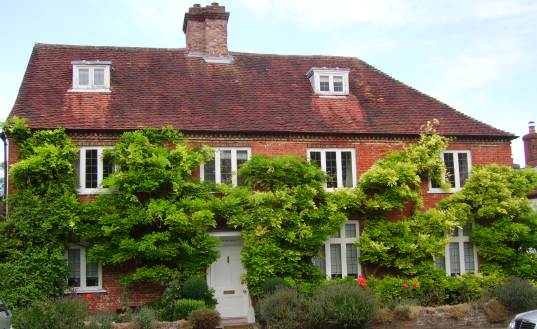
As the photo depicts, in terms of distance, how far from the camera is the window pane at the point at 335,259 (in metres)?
20.0

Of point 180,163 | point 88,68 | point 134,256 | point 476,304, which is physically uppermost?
point 88,68

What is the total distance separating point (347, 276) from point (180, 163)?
20.4ft

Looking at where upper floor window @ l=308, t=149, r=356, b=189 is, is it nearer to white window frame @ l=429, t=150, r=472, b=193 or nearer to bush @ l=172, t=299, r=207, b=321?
white window frame @ l=429, t=150, r=472, b=193

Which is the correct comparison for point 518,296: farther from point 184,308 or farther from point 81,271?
point 81,271

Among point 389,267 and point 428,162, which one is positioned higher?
point 428,162

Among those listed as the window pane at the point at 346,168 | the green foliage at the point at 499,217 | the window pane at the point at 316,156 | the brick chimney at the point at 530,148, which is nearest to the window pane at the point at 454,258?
the green foliage at the point at 499,217

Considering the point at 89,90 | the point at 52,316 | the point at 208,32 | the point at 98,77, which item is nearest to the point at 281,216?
the point at 52,316

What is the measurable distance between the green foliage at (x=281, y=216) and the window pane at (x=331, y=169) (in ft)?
3.20

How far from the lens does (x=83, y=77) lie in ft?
68.0

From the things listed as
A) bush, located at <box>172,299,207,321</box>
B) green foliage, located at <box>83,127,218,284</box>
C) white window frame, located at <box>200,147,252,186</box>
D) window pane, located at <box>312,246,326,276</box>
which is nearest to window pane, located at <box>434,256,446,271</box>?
window pane, located at <box>312,246,326,276</box>

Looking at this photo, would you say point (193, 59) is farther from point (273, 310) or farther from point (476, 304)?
point (476, 304)

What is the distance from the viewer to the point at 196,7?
23719 mm

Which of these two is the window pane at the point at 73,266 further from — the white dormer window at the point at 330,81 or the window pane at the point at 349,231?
the white dormer window at the point at 330,81

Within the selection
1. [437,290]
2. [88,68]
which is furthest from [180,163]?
[437,290]
